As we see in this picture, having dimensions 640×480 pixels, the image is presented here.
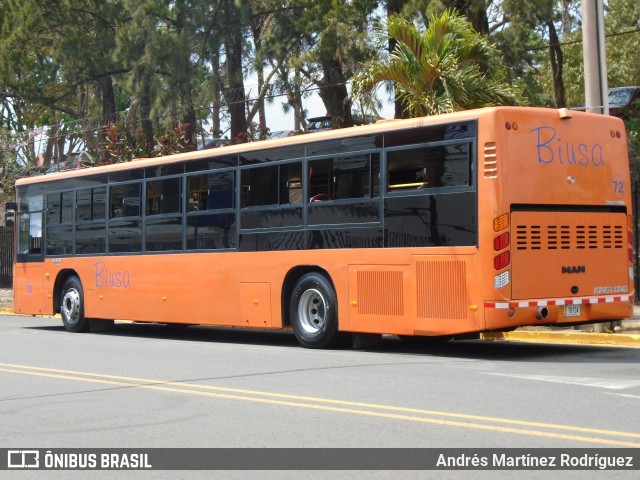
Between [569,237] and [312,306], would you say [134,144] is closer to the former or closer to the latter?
[312,306]

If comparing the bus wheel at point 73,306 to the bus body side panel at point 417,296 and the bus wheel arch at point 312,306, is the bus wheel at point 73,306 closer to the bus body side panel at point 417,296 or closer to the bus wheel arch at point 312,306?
the bus wheel arch at point 312,306

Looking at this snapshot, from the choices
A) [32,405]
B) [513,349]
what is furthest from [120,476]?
[513,349]

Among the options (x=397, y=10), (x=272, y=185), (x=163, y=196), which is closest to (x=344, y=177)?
(x=272, y=185)

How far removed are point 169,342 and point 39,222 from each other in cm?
549

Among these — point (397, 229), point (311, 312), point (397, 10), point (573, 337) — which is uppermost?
point (397, 10)

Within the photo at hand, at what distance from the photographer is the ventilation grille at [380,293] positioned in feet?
47.2

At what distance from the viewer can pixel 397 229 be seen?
47.2 ft

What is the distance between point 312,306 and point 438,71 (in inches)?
246

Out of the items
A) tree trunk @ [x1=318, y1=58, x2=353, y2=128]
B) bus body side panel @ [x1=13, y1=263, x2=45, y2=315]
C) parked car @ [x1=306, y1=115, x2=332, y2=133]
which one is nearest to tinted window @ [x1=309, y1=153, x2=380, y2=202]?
bus body side panel @ [x1=13, y1=263, x2=45, y2=315]

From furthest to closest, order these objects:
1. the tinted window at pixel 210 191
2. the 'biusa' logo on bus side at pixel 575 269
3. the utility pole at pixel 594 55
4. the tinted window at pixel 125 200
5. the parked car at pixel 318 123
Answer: the parked car at pixel 318 123
the tinted window at pixel 125 200
the tinted window at pixel 210 191
the utility pole at pixel 594 55
the 'biusa' logo on bus side at pixel 575 269

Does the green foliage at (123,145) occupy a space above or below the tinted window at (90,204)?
above

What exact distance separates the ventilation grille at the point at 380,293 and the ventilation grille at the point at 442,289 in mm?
407

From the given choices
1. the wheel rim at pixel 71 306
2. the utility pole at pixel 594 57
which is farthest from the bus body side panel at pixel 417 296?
the wheel rim at pixel 71 306

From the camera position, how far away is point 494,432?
26.5 ft
